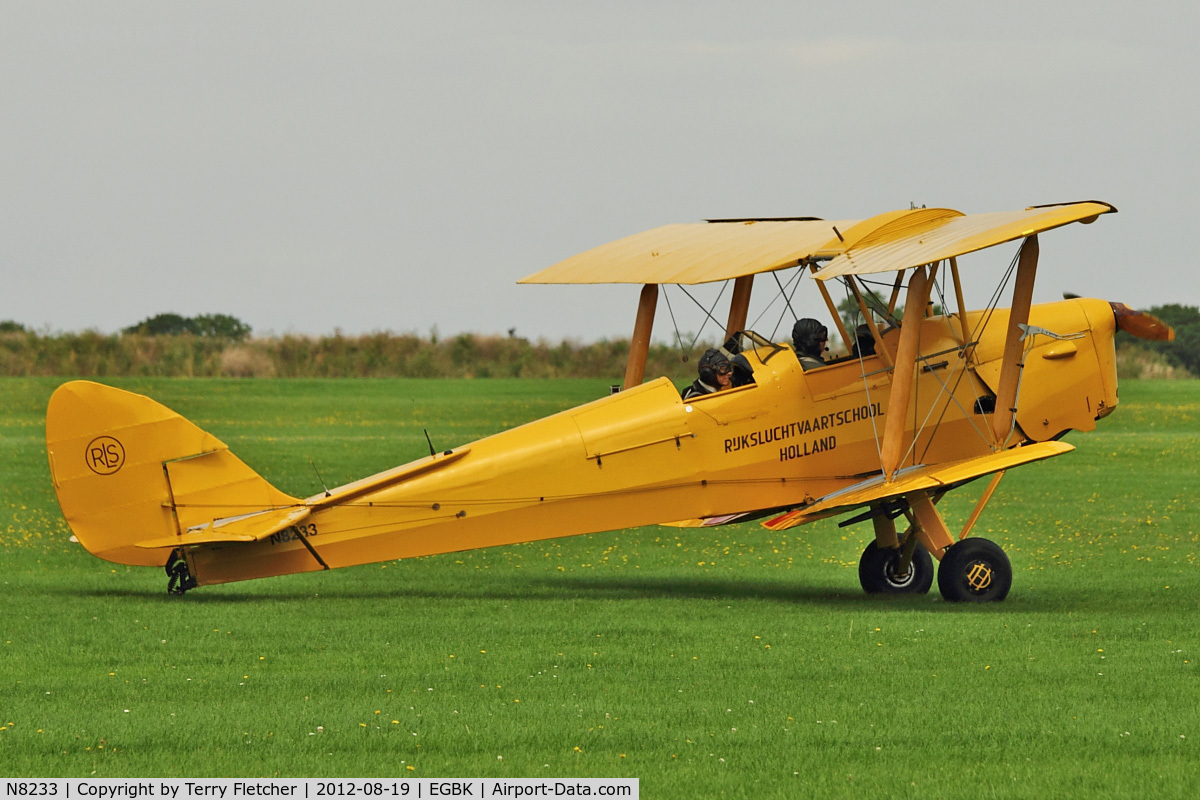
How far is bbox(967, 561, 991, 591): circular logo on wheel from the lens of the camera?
45.0 ft

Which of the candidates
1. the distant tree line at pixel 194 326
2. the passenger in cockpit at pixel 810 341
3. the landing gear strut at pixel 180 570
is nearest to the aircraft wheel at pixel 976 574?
the passenger in cockpit at pixel 810 341

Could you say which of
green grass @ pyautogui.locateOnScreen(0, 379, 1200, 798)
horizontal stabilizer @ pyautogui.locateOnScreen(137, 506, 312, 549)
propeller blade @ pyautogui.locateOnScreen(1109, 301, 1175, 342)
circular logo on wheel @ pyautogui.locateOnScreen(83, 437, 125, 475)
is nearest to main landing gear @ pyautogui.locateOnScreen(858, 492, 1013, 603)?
green grass @ pyautogui.locateOnScreen(0, 379, 1200, 798)

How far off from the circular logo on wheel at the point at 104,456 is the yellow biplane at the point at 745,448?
0.6 inches

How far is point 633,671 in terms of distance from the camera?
34.6 ft

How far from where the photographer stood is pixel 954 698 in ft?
31.6

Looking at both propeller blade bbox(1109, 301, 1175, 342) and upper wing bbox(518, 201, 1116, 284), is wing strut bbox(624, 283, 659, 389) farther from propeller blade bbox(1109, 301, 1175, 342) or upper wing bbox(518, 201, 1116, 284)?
propeller blade bbox(1109, 301, 1175, 342)

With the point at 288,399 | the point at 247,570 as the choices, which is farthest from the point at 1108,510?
the point at 288,399

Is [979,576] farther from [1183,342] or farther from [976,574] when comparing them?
[1183,342]

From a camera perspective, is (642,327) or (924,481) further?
(642,327)

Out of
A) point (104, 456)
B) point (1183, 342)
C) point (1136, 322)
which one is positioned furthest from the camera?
point (1183, 342)

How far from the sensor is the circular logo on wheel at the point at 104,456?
13.0 metres
